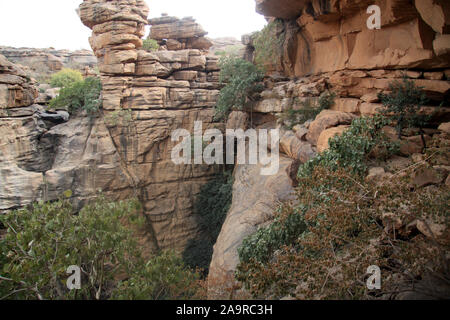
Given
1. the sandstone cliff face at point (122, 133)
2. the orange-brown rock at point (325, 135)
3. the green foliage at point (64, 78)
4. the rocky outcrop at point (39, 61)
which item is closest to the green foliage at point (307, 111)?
the orange-brown rock at point (325, 135)

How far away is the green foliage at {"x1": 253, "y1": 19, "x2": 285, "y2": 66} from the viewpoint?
12750mm

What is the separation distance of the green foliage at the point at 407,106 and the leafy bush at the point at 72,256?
609 cm

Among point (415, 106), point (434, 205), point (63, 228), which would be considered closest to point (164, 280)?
point (63, 228)

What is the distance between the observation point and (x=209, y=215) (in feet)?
46.7

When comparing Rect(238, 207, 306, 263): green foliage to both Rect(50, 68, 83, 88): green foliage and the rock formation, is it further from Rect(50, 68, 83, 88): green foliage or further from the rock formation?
Rect(50, 68, 83, 88): green foliage

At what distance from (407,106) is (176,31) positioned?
52.8ft

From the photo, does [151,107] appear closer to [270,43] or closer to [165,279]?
[270,43]

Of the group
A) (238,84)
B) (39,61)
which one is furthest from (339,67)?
(39,61)

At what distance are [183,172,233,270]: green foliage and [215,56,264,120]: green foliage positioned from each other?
3604 millimetres

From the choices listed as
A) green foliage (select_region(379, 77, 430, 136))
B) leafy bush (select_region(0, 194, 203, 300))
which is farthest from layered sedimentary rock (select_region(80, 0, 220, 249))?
green foliage (select_region(379, 77, 430, 136))

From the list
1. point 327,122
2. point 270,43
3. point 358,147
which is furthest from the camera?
point 270,43

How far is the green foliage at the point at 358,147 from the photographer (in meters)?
5.96

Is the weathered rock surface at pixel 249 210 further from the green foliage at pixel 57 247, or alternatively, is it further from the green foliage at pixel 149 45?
the green foliage at pixel 149 45
